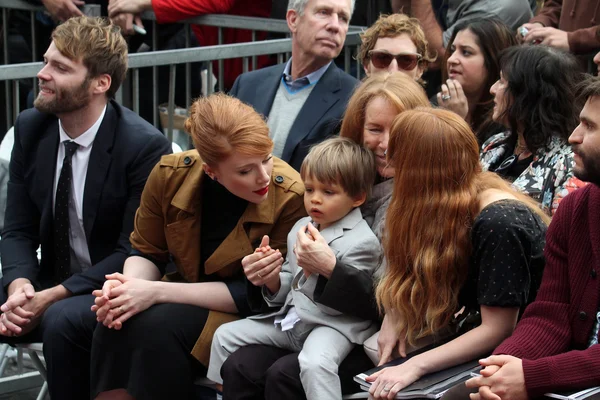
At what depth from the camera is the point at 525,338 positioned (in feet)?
10.6

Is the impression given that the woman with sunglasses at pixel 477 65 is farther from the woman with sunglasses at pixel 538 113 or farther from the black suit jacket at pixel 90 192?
the black suit jacket at pixel 90 192

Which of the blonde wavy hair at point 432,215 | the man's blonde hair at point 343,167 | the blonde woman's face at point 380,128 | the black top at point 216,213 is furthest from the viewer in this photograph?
the black top at point 216,213

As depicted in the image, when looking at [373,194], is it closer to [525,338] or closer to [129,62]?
[525,338]

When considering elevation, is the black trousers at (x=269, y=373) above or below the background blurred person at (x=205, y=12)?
below

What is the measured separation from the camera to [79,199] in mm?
4812

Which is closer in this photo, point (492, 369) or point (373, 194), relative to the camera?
point (492, 369)

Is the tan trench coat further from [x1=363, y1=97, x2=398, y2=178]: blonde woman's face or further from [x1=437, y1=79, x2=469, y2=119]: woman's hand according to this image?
[x1=437, y1=79, x2=469, y2=119]: woman's hand

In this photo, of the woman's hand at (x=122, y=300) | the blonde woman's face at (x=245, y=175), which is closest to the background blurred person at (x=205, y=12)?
the blonde woman's face at (x=245, y=175)

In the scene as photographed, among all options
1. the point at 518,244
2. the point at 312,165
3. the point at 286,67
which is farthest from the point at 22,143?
the point at 518,244

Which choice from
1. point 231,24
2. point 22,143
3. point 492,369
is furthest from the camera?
point 231,24

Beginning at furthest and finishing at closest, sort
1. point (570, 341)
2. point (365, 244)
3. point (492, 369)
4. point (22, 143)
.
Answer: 1. point (22, 143)
2. point (365, 244)
3. point (570, 341)
4. point (492, 369)

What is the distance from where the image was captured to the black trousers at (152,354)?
405 centimetres

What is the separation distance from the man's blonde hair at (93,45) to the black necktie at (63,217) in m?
0.41

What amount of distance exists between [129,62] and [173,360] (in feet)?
7.11
